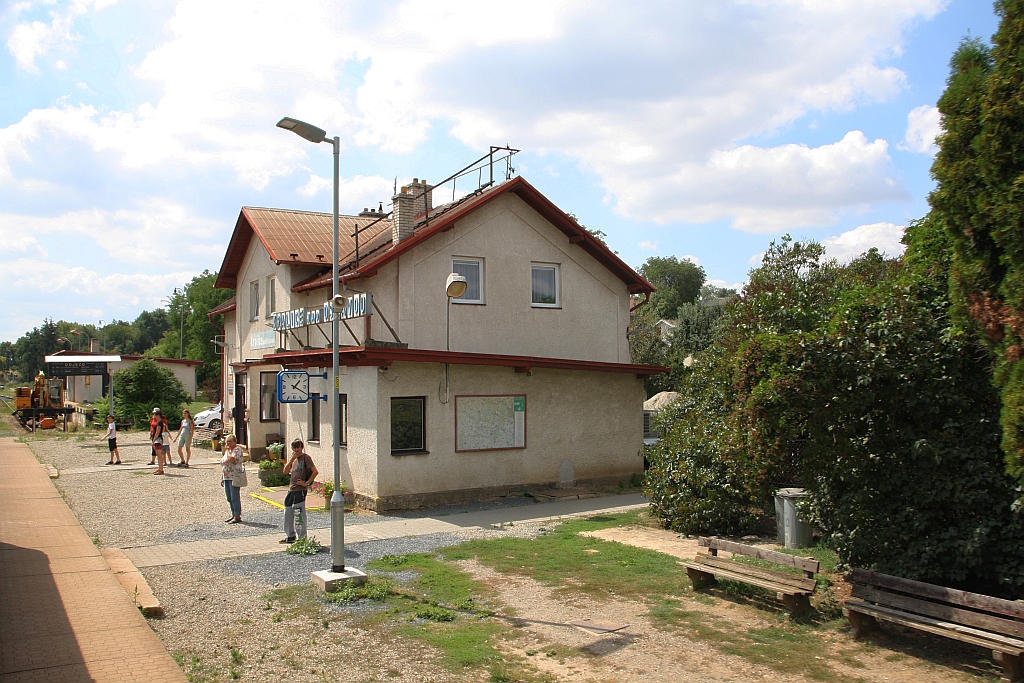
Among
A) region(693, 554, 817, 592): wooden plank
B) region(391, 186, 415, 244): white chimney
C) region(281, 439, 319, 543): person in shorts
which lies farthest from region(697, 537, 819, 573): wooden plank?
region(391, 186, 415, 244): white chimney

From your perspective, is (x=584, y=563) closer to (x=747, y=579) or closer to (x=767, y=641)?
(x=747, y=579)

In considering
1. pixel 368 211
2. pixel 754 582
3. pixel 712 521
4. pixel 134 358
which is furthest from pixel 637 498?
pixel 134 358

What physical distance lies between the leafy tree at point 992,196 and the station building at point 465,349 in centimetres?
1019

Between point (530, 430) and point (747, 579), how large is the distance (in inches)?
369

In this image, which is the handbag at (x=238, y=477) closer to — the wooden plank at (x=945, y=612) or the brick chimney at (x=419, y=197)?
the brick chimney at (x=419, y=197)

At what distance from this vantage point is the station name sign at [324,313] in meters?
15.3

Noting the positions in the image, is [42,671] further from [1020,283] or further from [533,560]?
[1020,283]

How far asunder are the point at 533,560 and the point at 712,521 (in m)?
3.41

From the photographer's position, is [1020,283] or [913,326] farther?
[913,326]

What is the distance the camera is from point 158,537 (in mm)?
13484

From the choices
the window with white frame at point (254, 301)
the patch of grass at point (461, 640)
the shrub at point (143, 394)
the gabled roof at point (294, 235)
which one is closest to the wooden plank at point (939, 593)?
the patch of grass at point (461, 640)

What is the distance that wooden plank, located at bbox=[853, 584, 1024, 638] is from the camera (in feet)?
21.8

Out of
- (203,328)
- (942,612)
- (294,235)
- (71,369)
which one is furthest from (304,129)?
(203,328)

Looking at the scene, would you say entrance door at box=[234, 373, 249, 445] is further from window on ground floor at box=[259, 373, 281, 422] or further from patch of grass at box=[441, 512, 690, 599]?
patch of grass at box=[441, 512, 690, 599]
